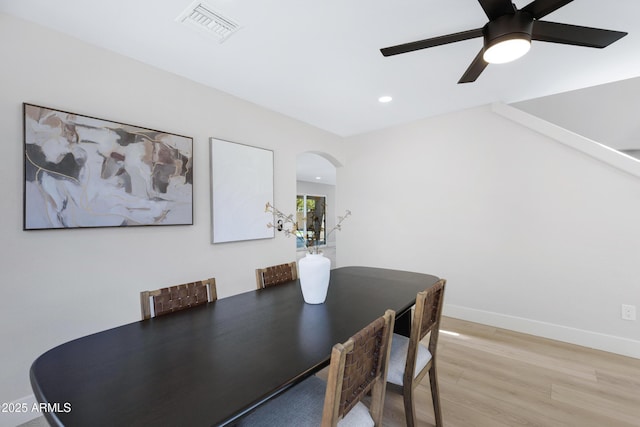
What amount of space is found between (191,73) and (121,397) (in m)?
2.58

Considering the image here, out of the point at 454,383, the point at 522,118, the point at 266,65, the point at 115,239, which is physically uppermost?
the point at 266,65

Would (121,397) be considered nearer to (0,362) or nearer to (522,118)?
(0,362)

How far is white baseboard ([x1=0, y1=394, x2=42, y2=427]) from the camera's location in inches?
67.7

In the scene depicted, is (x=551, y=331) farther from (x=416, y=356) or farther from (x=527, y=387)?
(x=416, y=356)

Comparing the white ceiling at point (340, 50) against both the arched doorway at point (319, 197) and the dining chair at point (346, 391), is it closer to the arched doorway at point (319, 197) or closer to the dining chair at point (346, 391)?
the dining chair at point (346, 391)

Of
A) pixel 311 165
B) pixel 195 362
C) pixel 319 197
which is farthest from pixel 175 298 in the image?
pixel 319 197

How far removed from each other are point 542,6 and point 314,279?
179cm

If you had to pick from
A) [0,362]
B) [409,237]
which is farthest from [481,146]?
[0,362]

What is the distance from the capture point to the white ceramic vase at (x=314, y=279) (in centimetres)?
156

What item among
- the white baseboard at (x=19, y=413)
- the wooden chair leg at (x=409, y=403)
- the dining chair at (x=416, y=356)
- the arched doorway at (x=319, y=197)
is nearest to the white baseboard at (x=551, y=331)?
the dining chair at (x=416, y=356)

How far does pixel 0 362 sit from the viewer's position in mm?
1710

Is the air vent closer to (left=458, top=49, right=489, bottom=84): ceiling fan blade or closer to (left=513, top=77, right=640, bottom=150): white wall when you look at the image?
(left=458, top=49, right=489, bottom=84): ceiling fan blade

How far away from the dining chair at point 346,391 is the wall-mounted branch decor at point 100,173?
187 cm

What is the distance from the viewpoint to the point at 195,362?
0.96m
